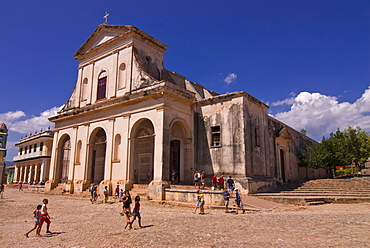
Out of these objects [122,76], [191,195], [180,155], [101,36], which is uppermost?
[101,36]

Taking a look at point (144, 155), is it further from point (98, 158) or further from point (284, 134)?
point (284, 134)

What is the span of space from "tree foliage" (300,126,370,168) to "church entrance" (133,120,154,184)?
14758 mm

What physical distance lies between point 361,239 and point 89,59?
22.1 meters

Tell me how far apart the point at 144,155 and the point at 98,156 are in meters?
4.77

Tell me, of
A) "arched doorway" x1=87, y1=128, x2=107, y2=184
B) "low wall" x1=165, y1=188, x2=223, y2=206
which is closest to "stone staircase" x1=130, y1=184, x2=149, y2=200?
"low wall" x1=165, y1=188, x2=223, y2=206

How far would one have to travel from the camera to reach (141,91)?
17688 millimetres

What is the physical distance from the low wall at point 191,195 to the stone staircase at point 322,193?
2.88 m

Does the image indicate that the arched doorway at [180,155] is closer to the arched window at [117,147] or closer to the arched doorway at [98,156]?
the arched window at [117,147]

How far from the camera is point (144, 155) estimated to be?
1995cm

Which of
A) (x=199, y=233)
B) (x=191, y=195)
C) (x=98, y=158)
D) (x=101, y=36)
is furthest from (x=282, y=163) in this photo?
(x=101, y=36)

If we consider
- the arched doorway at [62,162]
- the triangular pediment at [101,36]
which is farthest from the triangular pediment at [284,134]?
the arched doorway at [62,162]

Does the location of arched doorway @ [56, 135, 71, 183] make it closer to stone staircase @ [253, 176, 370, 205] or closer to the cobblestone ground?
the cobblestone ground

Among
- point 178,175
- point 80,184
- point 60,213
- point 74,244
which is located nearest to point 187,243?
point 74,244

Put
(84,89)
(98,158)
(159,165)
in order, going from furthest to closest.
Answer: (84,89) < (98,158) < (159,165)
